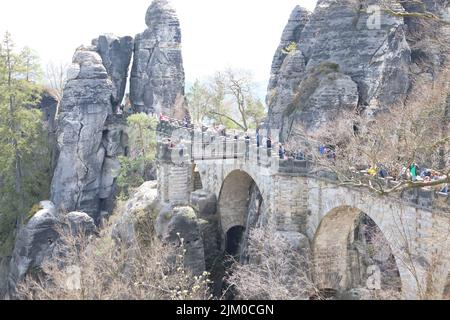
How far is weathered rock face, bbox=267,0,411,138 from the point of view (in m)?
25.4

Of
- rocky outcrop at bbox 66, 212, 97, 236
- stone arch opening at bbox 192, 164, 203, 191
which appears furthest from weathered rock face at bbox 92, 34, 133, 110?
stone arch opening at bbox 192, 164, 203, 191

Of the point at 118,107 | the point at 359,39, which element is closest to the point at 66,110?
the point at 118,107

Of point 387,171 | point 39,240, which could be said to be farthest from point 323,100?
point 39,240

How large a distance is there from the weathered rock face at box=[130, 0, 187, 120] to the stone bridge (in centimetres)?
743

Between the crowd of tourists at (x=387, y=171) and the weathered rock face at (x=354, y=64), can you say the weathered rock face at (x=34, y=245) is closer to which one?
the crowd of tourists at (x=387, y=171)

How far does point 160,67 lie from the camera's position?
1603 inches

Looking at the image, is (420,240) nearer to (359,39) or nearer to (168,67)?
(359,39)

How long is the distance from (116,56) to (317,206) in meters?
26.4

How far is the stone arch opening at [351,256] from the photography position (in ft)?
66.4

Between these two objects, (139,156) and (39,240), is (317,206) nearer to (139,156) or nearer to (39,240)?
(39,240)

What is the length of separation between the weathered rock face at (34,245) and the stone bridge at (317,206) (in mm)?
7926

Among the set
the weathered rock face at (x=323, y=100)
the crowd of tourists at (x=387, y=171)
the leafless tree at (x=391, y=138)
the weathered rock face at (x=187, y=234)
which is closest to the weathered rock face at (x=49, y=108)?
the weathered rock face at (x=187, y=234)

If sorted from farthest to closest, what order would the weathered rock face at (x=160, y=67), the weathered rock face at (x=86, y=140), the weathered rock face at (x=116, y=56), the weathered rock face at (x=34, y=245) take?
the weathered rock face at (x=116, y=56)
the weathered rock face at (x=160, y=67)
the weathered rock face at (x=86, y=140)
the weathered rock face at (x=34, y=245)

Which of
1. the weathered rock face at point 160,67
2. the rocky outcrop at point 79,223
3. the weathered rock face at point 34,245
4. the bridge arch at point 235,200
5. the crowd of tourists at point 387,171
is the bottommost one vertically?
the weathered rock face at point 34,245
